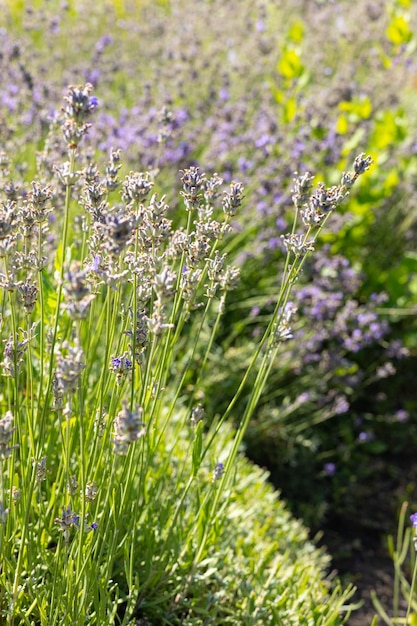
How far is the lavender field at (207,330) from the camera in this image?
1300mm

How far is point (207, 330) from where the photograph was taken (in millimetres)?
3266

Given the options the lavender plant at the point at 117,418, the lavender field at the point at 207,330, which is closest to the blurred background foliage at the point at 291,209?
the lavender field at the point at 207,330

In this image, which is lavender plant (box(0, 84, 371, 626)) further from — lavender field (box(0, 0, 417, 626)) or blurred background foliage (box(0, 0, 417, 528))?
blurred background foliage (box(0, 0, 417, 528))

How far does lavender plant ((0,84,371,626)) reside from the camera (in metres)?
1.15

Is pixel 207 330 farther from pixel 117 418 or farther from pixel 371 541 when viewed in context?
pixel 117 418

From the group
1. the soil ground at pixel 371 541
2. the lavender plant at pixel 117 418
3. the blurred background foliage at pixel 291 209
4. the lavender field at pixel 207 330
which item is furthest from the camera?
the blurred background foliage at pixel 291 209

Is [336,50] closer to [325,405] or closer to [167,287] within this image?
[325,405]

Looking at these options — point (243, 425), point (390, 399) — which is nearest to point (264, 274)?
point (390, 399)

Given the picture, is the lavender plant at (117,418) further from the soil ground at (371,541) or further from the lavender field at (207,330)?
the soil ground at (371,541)

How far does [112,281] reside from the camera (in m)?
1.09

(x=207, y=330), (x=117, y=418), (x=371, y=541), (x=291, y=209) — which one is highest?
(x=291, y=209)

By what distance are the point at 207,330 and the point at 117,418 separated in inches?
87.2

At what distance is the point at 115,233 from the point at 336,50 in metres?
4.99

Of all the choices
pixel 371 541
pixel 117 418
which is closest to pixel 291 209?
pixel 371 541
